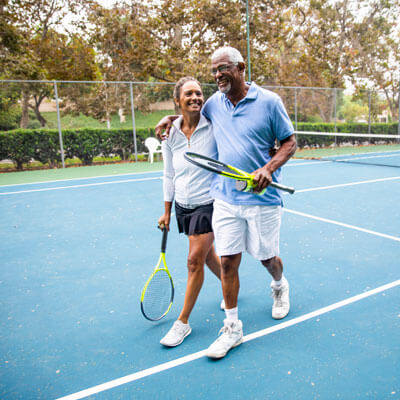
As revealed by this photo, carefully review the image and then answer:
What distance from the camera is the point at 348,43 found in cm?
2409

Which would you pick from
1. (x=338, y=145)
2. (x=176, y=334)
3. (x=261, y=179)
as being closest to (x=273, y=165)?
(x=261, y=179)

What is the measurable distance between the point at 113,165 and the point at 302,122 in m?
9.83

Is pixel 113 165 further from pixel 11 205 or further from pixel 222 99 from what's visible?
pixel 222 99

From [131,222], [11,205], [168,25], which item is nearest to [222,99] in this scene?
[131,222]

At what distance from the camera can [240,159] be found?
278cm

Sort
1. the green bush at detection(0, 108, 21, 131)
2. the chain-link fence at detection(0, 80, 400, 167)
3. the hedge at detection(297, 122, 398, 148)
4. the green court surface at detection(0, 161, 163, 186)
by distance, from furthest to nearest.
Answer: the hedge at detection(297, 122, 398, 148) → the chain-link fence at detection(0, 80, 400, 167) → the green bush at detection(0, 108, 21, 131) → the green court surface at detection(0, 161, 163, 186)

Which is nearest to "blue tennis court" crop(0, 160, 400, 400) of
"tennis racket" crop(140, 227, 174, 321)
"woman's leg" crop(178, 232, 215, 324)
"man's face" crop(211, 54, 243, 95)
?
"tennis racket" crop(140, 227, 174, 321)

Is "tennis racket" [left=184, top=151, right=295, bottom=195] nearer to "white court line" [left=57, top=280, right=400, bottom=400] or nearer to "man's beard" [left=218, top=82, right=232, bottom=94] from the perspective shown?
"man's beard" [left=218, top=82, right=232, bottom=94]

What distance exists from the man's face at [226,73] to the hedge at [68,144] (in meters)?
12.3

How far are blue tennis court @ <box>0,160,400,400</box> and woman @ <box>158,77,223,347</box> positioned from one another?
0.33 meters

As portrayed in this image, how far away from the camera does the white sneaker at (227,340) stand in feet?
8.84

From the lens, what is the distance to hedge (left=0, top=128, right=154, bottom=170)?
1342 cm

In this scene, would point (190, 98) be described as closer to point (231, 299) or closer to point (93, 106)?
point (231, 299)

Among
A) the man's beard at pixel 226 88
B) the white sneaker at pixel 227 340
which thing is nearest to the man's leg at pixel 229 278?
the white sneaker at pixel 227 340
